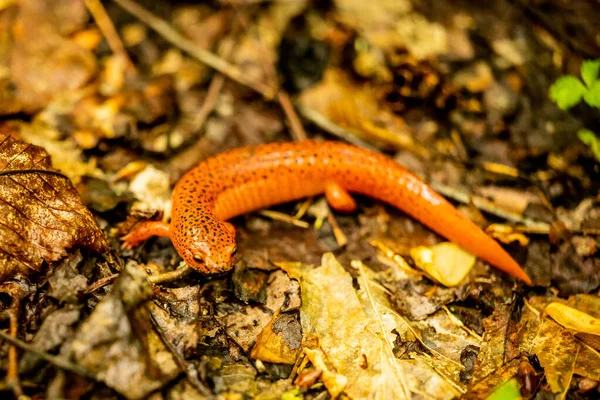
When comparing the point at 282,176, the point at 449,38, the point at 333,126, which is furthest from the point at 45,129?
the point at 449,38

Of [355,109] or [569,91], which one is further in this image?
[355,109]

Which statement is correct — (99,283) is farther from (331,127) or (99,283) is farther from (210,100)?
(331,127)

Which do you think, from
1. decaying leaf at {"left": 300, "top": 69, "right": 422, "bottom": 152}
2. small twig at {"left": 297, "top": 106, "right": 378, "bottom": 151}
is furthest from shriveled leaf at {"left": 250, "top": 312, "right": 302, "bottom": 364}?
decaying leaf at {"left": 300, "top": 69, "right": 422, "bottom": 152}

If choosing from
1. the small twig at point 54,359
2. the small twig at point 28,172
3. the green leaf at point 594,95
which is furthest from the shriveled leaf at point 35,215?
the green leaf at point 594,95

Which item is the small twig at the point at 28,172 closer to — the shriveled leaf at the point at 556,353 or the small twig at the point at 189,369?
the small twig at the point at 189,369

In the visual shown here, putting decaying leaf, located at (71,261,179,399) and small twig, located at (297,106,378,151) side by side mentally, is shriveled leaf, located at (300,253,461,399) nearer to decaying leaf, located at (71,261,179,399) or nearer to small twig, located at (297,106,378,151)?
decaying leaf, located at (71,261,179,399)

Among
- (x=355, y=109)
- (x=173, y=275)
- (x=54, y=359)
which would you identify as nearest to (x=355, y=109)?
(x=355, y=109)

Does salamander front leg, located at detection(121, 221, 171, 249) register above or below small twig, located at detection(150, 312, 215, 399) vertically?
above
